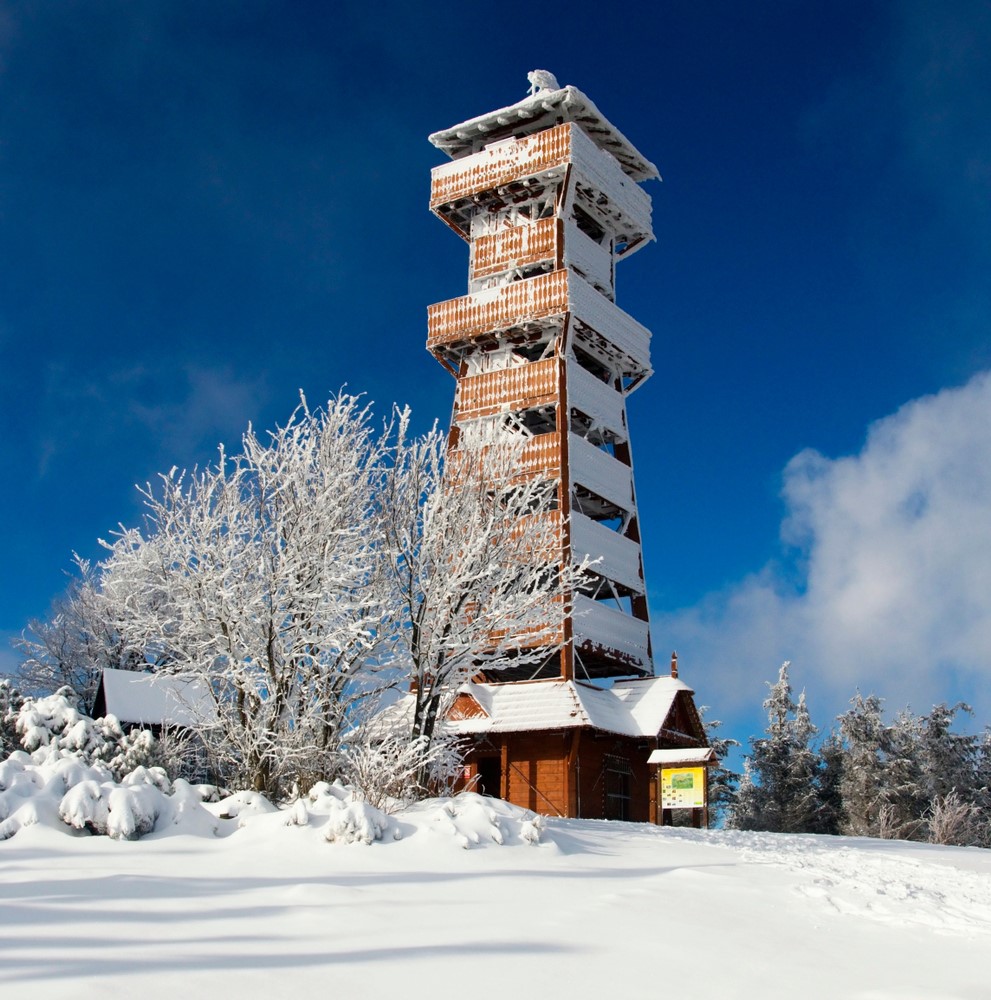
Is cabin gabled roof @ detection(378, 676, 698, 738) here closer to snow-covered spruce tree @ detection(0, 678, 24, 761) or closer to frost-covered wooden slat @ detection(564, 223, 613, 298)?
snow-covered spruce tree @ detection(0, 678, 24, 761)

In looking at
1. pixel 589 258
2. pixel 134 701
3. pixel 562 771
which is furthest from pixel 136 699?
pixel 589 258

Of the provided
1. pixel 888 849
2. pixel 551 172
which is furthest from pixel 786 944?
pixel 551 172

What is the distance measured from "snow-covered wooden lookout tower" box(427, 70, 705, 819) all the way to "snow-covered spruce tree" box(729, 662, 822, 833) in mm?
15284

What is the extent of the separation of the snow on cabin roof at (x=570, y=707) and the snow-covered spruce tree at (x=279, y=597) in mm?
13010

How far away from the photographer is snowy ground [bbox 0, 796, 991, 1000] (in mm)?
5406

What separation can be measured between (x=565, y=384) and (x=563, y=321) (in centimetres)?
234

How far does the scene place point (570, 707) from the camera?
27.6 meters

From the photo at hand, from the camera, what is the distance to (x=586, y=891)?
8703mm

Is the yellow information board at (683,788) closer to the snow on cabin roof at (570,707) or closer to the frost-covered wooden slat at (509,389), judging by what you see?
the snow on cabin roof at (570,707)

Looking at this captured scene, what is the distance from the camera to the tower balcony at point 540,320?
33.5 metres

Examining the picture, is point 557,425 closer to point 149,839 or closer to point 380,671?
point 380,671

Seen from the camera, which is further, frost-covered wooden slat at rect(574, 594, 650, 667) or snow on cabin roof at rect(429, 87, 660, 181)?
snow on cabin roof at rect(429, 87, 660, 181)

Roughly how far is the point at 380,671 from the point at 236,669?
2.24 m

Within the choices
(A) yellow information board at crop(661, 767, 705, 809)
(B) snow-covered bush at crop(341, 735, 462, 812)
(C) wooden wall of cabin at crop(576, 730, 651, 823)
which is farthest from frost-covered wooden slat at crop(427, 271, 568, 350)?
(B) snow-covered bush at crop(341, 735, 462, 812)
